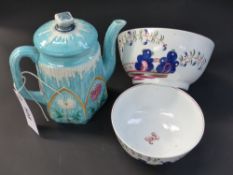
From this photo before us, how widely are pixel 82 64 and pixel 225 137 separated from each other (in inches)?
13.0

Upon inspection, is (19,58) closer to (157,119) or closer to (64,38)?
(64,38)

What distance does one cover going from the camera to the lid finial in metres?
0.61

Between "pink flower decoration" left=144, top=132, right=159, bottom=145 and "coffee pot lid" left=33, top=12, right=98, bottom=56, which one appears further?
"pink flower decoration" left=144, top=132, right=159, bottom=145

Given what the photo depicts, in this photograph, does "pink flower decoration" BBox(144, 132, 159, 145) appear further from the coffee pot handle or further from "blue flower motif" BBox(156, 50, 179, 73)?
the coffee pot handle

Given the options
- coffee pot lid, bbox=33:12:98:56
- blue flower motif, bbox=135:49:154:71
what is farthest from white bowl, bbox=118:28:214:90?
coffee pot lid, bbox=33:12:98:56

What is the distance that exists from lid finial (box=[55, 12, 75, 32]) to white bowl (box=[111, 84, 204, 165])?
0.18 meters

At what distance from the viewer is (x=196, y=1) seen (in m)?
0.94

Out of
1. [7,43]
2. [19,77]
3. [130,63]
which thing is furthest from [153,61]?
[7,43]

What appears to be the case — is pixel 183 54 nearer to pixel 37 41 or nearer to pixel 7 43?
pixel 37 41

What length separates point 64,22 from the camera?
2.01 feet

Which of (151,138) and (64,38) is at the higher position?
(64,38)

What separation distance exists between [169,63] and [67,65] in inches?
8.5

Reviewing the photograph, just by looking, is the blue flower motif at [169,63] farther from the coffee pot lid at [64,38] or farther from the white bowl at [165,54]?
the coffee pot lid at [64,38]

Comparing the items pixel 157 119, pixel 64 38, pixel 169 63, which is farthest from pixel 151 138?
pixel 64 38
